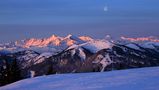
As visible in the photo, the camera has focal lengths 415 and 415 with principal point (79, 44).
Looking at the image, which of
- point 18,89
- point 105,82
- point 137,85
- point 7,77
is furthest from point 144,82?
point 7,77

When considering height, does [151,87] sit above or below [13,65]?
below

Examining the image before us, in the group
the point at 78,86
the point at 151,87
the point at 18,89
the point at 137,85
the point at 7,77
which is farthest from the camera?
the point at 7,77

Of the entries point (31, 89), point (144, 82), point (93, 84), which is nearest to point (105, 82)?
point (93, 84)

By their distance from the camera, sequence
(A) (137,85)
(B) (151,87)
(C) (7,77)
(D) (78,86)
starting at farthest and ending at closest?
(C) (7,77), (D) (78,86), (A) (137,85), (B) (151,87)

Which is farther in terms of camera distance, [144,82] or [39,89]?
[39,89]

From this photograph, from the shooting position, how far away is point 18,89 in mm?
28031

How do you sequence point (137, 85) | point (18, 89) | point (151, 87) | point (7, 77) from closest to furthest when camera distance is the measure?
point (151, 87) → point (137, 85) → point (18, 89) → point (7, 77)

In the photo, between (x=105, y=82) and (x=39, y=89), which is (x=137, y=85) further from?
(x=39, y=89)

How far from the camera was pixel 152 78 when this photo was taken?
1014 inches

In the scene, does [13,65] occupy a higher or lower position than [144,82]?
higher

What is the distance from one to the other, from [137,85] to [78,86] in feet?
12.5

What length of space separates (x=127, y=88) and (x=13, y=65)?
167 ft

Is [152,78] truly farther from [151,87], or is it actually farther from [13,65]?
[13,65]

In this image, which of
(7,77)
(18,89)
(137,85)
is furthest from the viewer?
(7,77)
